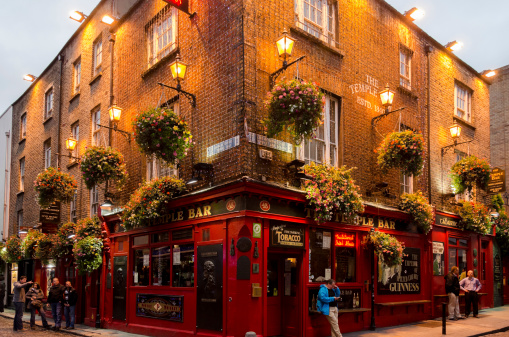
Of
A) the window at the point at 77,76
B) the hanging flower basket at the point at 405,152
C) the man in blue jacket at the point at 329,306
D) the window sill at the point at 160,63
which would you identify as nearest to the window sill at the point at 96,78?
the window at the point at 77,76

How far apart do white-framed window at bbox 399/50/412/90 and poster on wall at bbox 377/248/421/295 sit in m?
5.57

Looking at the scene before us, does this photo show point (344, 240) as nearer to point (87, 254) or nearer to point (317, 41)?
point (317, 41)

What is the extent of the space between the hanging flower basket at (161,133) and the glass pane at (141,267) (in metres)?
3.61

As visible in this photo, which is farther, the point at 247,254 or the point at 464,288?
the point at 464,288

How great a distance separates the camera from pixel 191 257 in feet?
39.9

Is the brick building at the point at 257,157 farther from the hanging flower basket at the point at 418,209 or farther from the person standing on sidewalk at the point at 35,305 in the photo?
the person standing on sidewalk at the point at 35,305

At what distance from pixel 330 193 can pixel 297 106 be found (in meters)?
2.30

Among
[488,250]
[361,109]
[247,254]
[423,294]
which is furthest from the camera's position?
[488,250]

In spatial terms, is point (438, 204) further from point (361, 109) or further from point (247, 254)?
point (247, 254)

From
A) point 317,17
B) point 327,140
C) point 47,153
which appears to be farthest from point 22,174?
point 317,17

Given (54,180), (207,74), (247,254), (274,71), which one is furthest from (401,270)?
(54,180)

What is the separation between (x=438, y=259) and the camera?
16469 millimetres

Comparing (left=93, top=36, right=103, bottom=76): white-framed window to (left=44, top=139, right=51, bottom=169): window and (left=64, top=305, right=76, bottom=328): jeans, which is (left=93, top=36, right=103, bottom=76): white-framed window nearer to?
(left=44, top=139, right=51, bottom=169): window

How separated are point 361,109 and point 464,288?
7214mm
